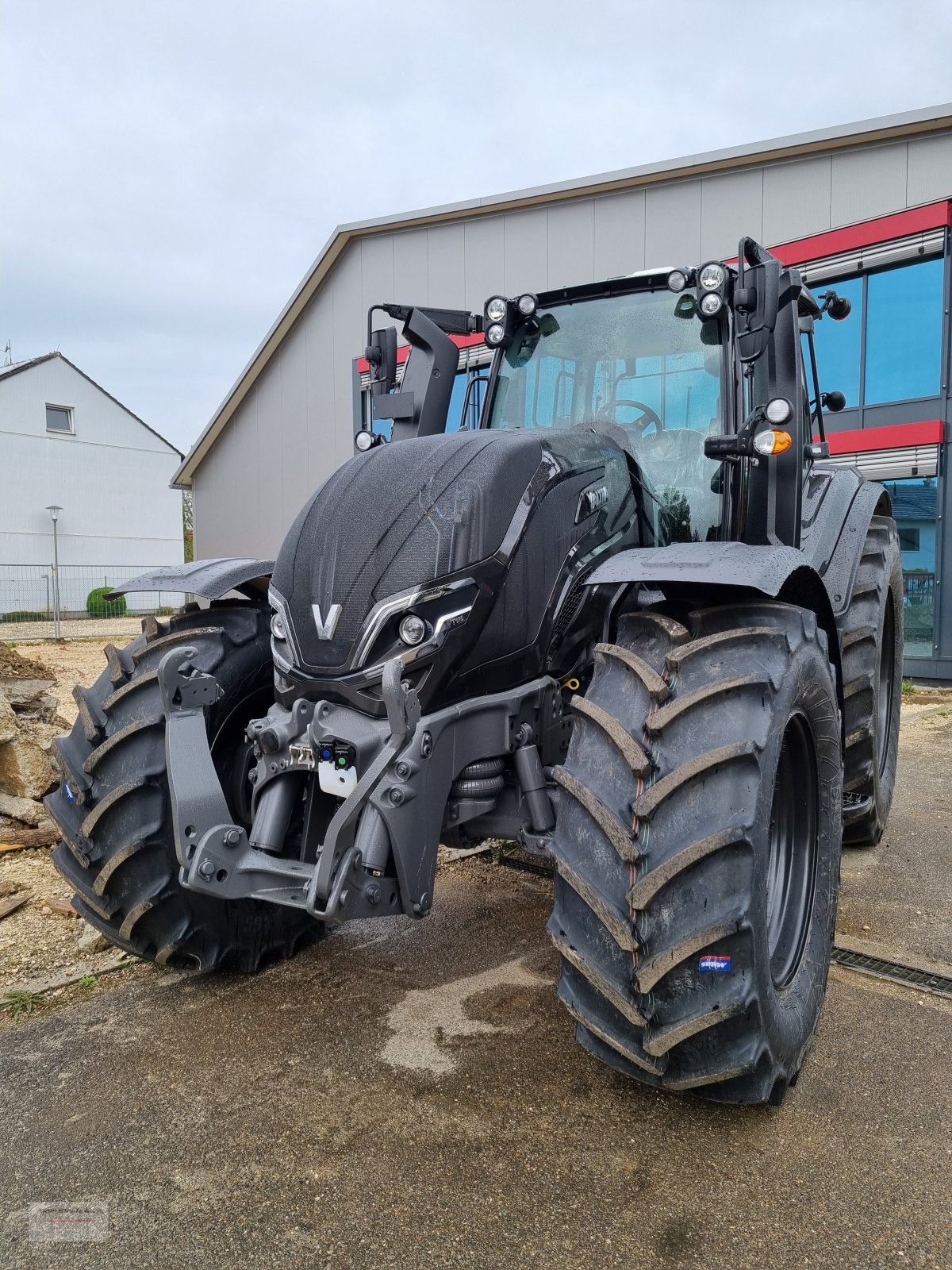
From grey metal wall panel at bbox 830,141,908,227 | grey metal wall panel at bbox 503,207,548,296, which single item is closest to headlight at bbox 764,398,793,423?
grey metal wall panel at bbox 830,141,908,227

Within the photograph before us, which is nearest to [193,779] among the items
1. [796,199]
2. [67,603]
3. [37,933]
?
[37,933]

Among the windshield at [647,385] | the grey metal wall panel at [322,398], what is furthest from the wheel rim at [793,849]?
the grey metal wall panel at [322,398]

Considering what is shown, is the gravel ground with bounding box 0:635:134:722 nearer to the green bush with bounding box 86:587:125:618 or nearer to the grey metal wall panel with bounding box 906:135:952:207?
the green bush with bounding box 86:587:125:618

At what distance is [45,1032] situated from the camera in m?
3.20

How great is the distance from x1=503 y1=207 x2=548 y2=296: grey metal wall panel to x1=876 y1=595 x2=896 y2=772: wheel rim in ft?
33.6

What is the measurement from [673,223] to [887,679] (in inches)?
362

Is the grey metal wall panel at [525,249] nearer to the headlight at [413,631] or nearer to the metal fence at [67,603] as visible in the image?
the metal fence at [67,603]

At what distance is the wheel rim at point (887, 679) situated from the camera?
18.7 ft

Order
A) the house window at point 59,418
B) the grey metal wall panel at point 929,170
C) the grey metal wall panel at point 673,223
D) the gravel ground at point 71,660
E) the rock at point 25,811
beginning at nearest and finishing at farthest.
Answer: the rock at point 25,811 < the gravel ground at point 71,660 < the grey metal wall panel at point 929,170 < the grey metal wall panel at point 673,223 < the house window at point 59,418

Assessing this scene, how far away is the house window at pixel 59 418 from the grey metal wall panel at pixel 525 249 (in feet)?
74.7

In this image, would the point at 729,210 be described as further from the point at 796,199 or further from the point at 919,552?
the point at 919,552

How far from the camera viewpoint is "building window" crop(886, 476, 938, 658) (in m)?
12.1

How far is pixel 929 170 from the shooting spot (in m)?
11.4

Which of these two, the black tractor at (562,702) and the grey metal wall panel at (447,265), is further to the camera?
the grey metal wall panel at (447,265)
